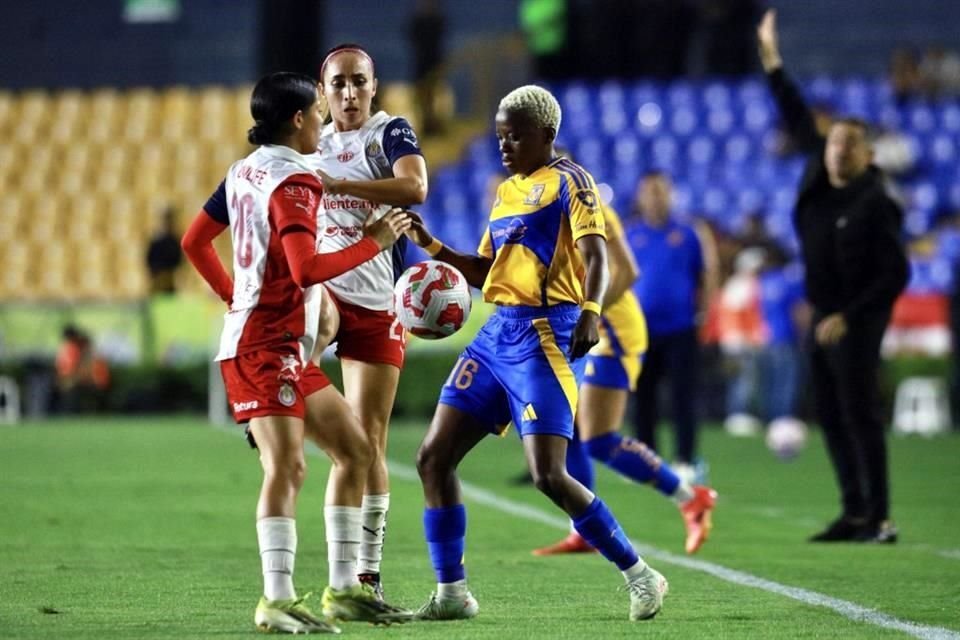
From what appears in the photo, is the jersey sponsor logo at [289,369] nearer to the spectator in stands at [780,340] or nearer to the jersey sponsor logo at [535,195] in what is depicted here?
the jersey sponsor logo at [535,195]

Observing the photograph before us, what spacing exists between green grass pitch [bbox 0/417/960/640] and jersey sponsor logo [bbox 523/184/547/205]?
57.6 inches

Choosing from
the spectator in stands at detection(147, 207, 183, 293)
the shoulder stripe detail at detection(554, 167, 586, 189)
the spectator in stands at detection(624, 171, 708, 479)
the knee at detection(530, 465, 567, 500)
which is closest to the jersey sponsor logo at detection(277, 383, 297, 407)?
the knee at detection(530, 465, 567, 500)

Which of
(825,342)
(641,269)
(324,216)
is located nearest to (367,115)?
(324,216)

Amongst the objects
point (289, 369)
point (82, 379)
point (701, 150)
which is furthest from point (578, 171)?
point (701, 150)

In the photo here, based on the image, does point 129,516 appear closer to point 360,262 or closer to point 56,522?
point 56,522

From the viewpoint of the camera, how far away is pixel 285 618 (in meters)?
5.87

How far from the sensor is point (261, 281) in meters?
5.98

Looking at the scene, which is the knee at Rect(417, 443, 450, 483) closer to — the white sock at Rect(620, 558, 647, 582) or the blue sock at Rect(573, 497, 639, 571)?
the blue sock at Rect(573, 497, 639, 571)

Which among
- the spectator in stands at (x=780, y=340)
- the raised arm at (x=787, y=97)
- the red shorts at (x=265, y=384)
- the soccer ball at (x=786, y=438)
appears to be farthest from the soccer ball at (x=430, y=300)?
the spectator in stands at (x=780, y=340)

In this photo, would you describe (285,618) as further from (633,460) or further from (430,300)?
(633,460)

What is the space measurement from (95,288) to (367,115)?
20.1m

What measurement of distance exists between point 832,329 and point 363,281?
348cm

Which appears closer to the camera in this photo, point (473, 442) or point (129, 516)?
point (473, 442)

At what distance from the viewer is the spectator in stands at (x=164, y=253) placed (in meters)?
22.5
